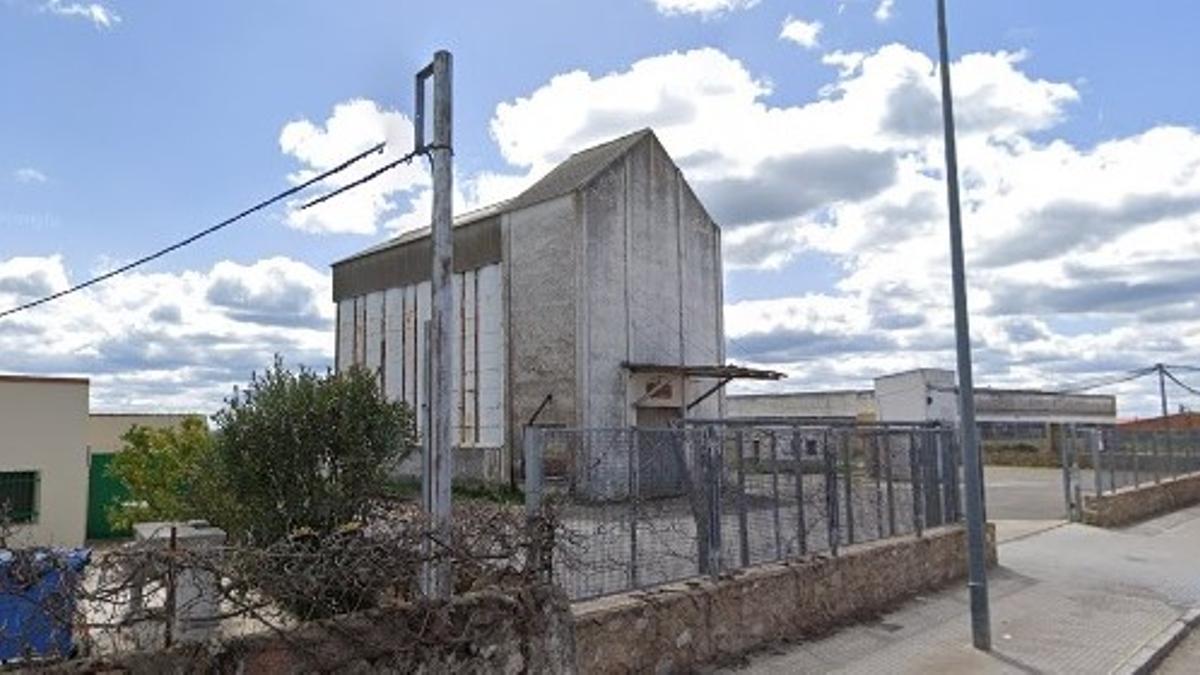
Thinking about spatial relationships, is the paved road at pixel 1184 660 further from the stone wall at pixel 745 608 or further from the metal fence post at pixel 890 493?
the metal fence post at pixel 890 493

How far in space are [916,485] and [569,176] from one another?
16.2m

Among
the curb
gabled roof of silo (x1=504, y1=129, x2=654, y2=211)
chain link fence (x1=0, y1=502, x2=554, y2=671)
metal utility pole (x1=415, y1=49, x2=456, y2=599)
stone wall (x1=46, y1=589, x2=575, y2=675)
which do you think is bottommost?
the curb

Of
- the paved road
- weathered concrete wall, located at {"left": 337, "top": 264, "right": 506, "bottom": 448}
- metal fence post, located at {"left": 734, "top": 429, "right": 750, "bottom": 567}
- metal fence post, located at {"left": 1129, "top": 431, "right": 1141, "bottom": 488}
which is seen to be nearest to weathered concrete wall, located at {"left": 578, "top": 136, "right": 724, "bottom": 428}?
weathered concrete wall, located at {"left": 337, "top": 264, "right": 506, "bottom": 448}

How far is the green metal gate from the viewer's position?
88.9 ft

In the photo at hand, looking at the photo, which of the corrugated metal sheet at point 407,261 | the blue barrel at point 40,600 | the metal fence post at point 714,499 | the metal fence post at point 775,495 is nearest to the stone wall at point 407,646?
the blue barrel at point 40,600

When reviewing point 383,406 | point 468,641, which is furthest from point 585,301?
point 468,641

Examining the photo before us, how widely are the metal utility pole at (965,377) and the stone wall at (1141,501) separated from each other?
504 inches

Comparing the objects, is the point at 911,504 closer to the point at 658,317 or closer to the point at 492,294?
the point at 658,317

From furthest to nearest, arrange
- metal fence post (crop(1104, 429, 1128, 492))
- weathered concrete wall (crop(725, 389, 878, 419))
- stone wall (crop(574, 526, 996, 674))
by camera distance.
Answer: weathered concrete wall (crop(725, 389, 878, 419)), metal fence post (crop(1104, 429, 1128, 492)), stone wall (crop(574, 526, 996, 674))

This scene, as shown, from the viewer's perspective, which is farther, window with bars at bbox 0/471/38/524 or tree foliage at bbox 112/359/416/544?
window with bars at bbox 0/471/38/524

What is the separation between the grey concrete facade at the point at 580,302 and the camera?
25469 millimetres

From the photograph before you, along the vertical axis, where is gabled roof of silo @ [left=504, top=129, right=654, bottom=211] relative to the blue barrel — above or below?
above

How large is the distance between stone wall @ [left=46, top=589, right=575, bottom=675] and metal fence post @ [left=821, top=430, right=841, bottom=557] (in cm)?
535

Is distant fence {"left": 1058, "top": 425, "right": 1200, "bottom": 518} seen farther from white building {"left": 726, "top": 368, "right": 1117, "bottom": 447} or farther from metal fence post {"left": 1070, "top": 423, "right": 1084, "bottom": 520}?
white building {"left": 726, "top": 368, "right": 1117, "bottom": 447}
